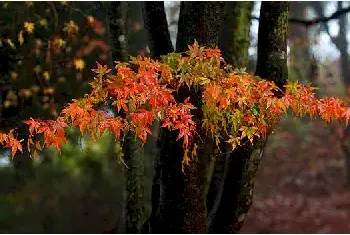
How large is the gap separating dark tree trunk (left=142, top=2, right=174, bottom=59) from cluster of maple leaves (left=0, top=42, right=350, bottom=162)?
2.53 ft

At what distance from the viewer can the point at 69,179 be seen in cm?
794

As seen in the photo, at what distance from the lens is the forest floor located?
901 cm

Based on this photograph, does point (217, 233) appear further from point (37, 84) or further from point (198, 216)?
point (37, 84)

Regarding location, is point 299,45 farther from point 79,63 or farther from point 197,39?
point 197,39

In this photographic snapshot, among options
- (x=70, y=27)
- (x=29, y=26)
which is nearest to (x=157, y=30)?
(x=70, y=27)

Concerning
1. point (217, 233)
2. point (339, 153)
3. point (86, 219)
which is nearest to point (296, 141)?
point (339, 153)

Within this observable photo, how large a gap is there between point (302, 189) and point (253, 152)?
737 cm

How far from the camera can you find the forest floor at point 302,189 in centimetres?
901

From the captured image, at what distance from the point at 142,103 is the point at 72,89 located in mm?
5470

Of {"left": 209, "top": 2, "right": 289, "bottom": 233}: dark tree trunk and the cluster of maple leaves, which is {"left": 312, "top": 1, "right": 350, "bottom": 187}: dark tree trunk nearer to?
{"left": 209, "top": 2, "right": 289, "bottom": 233}: dark tree trunk

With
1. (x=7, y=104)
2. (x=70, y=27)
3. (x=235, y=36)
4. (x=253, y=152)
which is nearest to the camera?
(x=253, y=152)

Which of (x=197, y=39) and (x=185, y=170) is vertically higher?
(x=197, y=39)

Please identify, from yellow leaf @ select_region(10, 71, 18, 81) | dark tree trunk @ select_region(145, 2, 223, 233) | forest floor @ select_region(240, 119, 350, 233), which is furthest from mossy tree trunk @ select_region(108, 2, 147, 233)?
forest floor @ select_region(240, 119, 350, 233)

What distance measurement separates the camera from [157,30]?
3953mm
